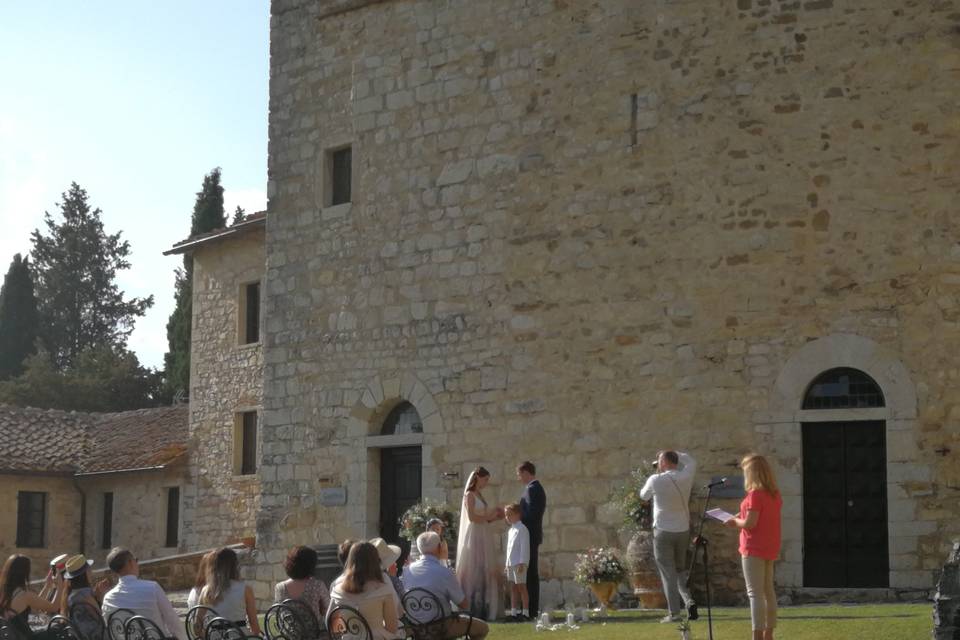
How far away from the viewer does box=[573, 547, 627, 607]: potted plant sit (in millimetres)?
15141

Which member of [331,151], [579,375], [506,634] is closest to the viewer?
[506,634]

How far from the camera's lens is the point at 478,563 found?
14578 millimetres

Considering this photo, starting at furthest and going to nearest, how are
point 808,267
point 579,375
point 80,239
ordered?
point 80,239
point 579,375
point 808,267

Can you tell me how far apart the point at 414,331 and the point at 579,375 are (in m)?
2.55

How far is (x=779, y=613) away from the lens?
13.7 metres

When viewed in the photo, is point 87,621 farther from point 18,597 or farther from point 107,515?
point 107,515

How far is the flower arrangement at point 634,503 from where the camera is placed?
15594 mm

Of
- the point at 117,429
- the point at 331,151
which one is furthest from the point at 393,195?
the point at 117,429

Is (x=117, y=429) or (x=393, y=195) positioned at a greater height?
(x=393, y=195)

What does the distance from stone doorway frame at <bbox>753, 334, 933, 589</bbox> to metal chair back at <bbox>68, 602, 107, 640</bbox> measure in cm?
750

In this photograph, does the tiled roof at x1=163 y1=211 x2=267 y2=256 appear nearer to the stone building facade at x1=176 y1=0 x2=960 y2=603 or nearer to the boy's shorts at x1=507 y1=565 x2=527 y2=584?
the stone building facade at x1=176 y1=0 x2=960 y2=603

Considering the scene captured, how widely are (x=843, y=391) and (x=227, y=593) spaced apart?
25.3ft

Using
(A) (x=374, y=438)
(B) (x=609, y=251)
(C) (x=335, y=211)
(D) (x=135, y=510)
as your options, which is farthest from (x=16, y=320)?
(B) (x=609, y=251)

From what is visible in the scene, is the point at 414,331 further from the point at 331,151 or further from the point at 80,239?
the point at 80,239
